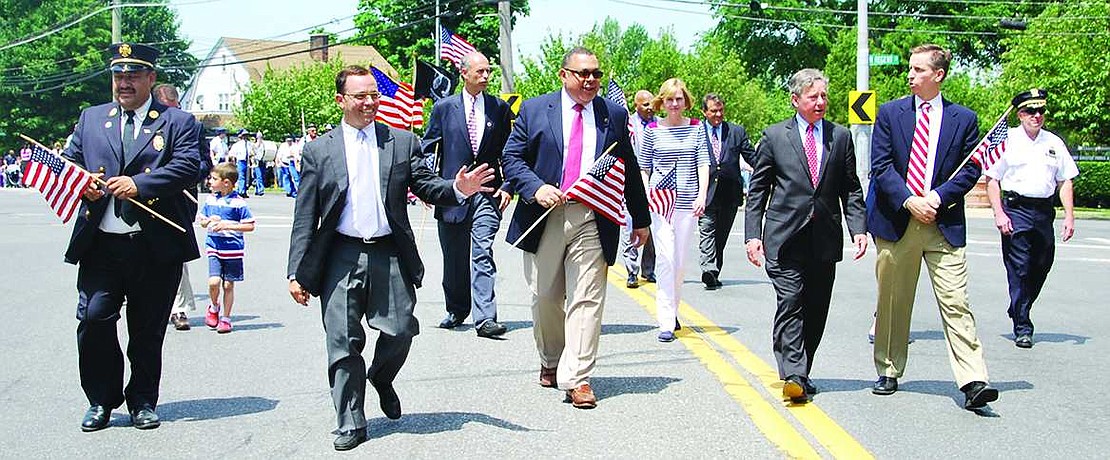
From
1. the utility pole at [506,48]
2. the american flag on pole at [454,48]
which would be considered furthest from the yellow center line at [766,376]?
the utility pole at [506,48]

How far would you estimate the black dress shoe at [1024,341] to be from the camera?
9414 mm

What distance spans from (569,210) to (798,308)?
4.56 ft

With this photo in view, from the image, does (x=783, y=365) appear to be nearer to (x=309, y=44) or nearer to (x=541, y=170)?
(x=541, y=170)

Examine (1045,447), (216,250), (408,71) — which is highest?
(408,71)

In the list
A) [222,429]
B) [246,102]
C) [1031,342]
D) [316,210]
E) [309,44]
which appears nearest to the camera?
[316,210]

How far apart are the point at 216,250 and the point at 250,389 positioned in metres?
2.69

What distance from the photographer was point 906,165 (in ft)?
23.7

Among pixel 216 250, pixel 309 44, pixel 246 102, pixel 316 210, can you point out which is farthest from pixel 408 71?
pixel 316 210

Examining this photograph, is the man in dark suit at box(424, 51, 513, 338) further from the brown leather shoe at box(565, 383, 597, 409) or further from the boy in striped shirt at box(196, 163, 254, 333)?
the brown leather shoe at box(565, 383, 597, 409)

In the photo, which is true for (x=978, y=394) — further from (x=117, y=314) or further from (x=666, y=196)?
(x=117, y=314)

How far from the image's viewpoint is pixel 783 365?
709 centimetres

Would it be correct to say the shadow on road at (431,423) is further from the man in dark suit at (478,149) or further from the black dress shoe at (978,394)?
the man in dark suit at (478,149)

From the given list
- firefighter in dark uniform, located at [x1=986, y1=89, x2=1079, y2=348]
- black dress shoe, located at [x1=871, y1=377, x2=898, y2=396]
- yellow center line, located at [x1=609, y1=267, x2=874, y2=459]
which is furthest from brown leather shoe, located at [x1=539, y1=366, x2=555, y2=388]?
firefighter in dark uniform, located at [x1=986, y1=89, x2=1079, y2=348]

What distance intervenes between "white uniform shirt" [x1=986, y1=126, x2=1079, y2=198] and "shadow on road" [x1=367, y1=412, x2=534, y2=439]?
4.92 meters
